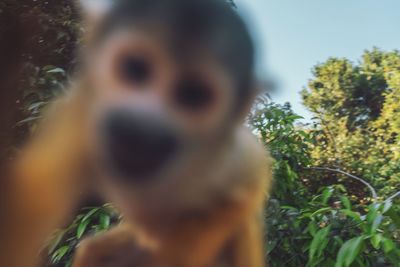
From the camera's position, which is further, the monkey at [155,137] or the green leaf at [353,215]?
the green leaf at [353,215]

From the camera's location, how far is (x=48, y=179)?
0.85 metres

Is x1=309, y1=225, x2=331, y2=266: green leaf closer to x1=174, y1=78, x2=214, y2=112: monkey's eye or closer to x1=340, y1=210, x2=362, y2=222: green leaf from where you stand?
x1=340, y1=210, x2=362, y2=222: green leaf

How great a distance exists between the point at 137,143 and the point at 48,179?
254 millimetres

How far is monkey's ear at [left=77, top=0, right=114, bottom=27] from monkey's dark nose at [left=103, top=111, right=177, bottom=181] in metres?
0.21

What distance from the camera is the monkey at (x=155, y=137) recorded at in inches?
27.7

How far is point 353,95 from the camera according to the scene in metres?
12.2

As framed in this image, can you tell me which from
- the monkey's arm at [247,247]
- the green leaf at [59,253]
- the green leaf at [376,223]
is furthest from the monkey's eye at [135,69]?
the green leaf at [376,223]

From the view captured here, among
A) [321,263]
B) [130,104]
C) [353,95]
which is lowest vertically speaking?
[321,263]

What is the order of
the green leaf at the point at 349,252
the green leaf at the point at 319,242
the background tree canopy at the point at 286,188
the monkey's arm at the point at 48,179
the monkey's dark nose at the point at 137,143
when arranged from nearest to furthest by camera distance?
the monkey's dark nose at the point at 137,143, the monkey's arm at the point at 48,179, the background tree canopy at the point at 286,188, the green leaf at the point at 349,252, the green leaf at the point at 319,242

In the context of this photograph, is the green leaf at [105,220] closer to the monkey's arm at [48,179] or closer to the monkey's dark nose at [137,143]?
the monkey's arm at [48,179]

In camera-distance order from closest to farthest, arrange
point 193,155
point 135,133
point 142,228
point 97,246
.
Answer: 1. point 135,133
2. point 193,155
3. point 142,228
4. point 97,246

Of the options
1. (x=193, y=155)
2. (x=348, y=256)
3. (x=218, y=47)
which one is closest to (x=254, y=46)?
(x=218, y=47)

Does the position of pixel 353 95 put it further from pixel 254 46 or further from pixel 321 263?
pixel 254 46

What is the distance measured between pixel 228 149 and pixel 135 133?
0.78 ft
